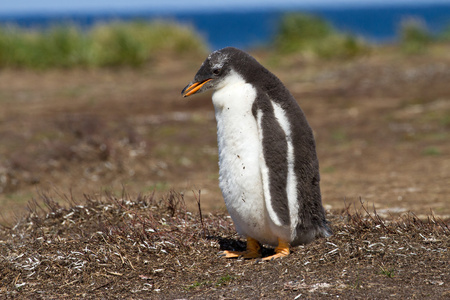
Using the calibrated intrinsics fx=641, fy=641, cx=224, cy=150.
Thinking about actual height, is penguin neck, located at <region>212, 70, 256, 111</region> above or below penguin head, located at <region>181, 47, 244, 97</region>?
below

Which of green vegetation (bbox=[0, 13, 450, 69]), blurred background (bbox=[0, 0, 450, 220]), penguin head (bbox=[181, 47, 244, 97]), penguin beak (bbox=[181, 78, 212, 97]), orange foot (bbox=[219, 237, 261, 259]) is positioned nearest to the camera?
penguin head (bbox=[181, 47, 244, 97])

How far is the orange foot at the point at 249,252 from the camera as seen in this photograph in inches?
191

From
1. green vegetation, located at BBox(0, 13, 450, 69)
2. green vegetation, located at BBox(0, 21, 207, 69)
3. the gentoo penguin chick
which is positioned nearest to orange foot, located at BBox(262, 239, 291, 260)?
the gentoo penguin chick

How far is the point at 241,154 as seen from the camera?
452cm

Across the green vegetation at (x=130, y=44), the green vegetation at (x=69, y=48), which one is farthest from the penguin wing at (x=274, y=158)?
the green vegetation at (x=69, y=48)

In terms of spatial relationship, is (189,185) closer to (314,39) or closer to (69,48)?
(69,48)

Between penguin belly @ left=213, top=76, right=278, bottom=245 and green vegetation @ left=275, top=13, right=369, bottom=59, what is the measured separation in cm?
1650

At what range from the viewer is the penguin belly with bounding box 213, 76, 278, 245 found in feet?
14.8

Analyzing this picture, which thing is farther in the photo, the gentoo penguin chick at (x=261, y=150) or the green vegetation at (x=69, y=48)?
the green vegetation at (x=69, y=48)

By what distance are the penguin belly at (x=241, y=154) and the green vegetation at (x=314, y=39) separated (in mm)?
16497

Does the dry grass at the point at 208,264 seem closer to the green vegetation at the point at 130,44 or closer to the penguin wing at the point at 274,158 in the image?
the penguin wing at the point at 274,158

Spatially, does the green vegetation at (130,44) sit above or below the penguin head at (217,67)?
above

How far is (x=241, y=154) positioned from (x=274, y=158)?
0.77ft

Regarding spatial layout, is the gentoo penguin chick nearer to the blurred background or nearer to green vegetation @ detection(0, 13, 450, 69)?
the blurred background
